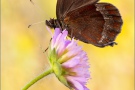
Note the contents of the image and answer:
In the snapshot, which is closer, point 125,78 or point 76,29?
point 76,29

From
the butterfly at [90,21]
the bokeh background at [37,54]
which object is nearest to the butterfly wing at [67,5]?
the butterfly at [90,21]

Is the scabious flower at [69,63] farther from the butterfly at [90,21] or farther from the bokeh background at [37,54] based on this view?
the bokeh background at [37,54]

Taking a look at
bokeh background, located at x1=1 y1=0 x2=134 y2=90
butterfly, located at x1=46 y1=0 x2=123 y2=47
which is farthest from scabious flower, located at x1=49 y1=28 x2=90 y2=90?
bokeh background, located at x1=1 y1=0 x2=134 y2=90

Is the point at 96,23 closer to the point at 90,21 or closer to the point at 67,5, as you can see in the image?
the point at 90,21

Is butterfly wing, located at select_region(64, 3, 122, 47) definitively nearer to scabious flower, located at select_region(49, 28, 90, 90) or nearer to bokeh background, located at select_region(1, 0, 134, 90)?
scabious flower, located at select_region(49, 28, 90, 90)

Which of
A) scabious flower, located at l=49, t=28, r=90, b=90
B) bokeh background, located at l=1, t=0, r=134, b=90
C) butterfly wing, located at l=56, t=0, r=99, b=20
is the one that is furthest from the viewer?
bokeh background, located at l=1, t=0, r=134, b=90

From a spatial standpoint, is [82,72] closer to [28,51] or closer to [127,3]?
[28,51]

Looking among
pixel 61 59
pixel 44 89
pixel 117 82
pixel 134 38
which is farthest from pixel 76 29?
pixel 134 38

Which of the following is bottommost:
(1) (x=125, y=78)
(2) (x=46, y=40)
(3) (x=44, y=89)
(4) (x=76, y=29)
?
(1) (x=125, y=78)
